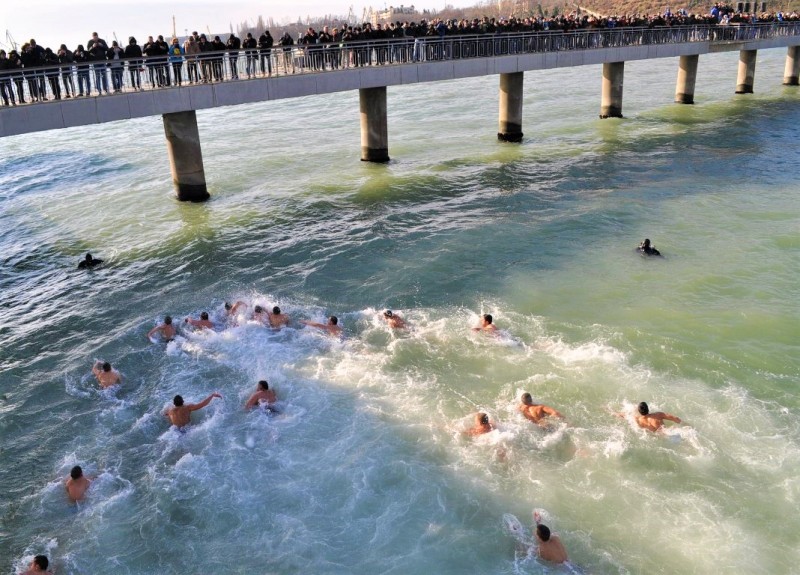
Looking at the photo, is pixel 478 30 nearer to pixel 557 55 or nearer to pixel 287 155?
pixel 557 55

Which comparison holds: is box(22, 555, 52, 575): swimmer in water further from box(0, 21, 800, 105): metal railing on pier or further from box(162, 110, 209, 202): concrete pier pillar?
box(162, 110, 209, 202): concrete pier pillar

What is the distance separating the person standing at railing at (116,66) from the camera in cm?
2067

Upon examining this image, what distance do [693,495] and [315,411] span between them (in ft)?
22.4

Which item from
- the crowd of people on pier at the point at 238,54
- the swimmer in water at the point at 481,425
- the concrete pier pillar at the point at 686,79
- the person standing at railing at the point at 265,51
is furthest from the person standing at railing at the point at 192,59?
the concrete pier pillar at the point at 686,79

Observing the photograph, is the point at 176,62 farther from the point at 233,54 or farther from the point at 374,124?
the point at 374,124

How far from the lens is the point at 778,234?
816 inches

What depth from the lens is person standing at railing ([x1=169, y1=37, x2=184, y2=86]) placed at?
22.1 meters

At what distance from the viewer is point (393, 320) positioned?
51.8ft

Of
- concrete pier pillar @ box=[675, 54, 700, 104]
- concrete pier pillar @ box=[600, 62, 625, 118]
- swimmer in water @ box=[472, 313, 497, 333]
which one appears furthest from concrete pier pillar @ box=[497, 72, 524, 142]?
swimmer in water @ box=[472, 313, 497, 333]

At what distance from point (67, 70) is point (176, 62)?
145 inches

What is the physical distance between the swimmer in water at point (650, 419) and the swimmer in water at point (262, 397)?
22.7ft

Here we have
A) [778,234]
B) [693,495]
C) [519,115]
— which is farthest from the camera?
[519,115]

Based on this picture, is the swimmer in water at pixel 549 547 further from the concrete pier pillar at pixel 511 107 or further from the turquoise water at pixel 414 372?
the concrete pier pillar at pixel 511 107

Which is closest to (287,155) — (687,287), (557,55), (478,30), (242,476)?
(478,30)
